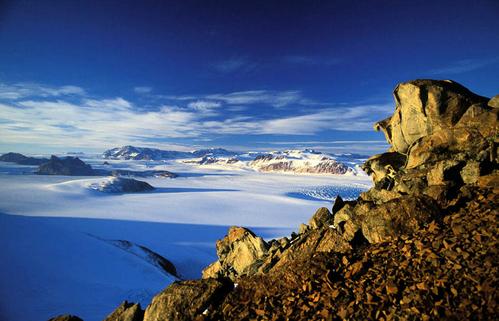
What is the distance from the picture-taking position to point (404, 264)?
17.0 ft

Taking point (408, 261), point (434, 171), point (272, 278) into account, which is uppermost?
point (434, 171)

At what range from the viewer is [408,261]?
5246 mm

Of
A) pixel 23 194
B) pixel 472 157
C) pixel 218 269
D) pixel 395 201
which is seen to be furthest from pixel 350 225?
pixel 23 194

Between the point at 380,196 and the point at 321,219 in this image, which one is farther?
the point at 321,219

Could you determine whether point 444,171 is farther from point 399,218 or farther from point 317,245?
point 317,245

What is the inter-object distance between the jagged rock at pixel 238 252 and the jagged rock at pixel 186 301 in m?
9.26

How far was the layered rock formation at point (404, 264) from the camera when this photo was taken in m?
4.40

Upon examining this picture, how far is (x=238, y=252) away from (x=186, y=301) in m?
11.7

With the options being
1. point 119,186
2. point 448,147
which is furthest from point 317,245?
point 119,186

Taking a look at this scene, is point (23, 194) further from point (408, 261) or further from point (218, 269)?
point (408, 261)

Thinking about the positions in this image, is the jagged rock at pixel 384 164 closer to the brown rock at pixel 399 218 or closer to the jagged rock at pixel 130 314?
the brown rock at pixel 399 218

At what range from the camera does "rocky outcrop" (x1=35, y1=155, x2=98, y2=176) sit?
524 feet

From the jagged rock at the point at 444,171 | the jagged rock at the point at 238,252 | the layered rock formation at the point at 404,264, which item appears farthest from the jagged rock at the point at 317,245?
the jagged rock at the point at 238,252

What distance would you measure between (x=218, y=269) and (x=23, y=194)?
8821cm
